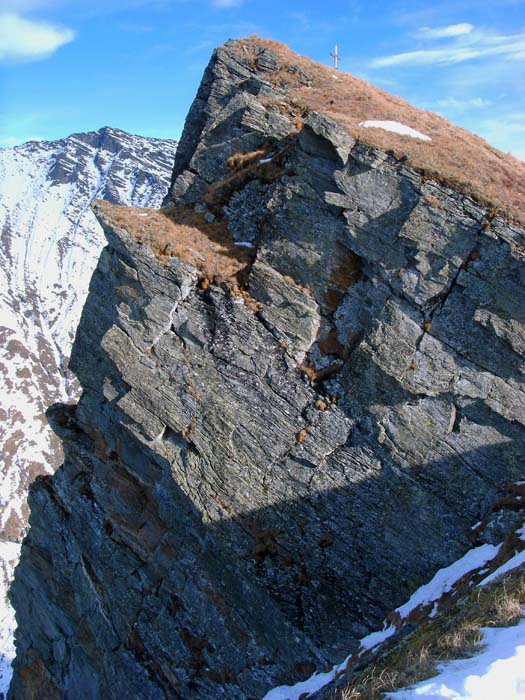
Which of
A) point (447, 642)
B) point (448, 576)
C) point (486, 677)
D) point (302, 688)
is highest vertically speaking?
point (486, 677)

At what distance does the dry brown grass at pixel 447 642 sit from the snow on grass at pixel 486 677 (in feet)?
1.10

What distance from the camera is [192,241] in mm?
23734

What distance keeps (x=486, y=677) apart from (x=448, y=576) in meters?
10.7

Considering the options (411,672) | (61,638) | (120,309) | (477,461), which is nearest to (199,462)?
(120,309)

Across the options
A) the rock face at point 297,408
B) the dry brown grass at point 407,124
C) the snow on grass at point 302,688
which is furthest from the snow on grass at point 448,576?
the dry brown grass at point 407,124

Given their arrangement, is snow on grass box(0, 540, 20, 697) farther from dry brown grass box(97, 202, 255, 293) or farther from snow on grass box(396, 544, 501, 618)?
snow on grass box(396, 544, 501, 618)

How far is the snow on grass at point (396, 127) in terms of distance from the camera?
22.3 meters

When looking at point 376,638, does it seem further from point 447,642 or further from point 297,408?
point 447,642

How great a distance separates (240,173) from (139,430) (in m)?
13.3

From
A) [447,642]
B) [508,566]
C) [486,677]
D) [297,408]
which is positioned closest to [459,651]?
[447,642]

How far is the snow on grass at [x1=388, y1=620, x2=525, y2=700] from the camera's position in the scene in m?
7.21

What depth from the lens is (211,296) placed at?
21906mm

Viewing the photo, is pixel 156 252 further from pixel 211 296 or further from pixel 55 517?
pixel 55 517

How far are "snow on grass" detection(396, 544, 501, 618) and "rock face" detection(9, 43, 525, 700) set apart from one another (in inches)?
22.3
